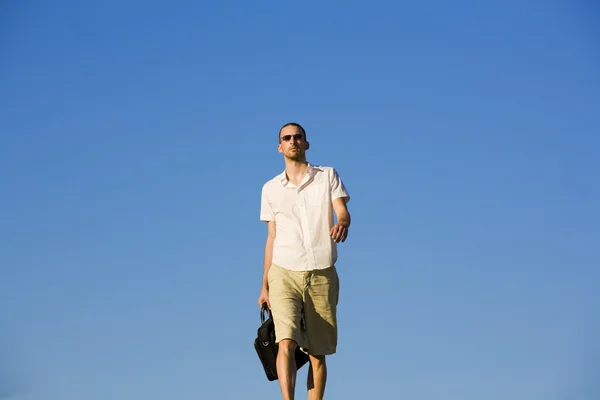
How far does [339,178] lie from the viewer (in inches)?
459

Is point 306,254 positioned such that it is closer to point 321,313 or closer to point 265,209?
point 321,313

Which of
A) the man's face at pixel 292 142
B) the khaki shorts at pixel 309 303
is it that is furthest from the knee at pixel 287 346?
the man's face at pixel 292 142

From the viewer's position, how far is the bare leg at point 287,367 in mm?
10898

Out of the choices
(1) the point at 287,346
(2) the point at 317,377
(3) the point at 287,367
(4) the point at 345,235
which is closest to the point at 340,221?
(4) the point at 345,235

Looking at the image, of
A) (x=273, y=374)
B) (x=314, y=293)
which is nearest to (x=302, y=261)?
(x=314, y=293)

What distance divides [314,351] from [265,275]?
1016 millimetres

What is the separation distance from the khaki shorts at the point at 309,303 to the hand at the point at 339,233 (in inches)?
31.9

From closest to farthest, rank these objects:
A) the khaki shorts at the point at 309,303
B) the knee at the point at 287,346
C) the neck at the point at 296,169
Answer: the knee at the point at 287,346 → the khaki shorts at the point at 309,303 → the neck at the point at 296,169

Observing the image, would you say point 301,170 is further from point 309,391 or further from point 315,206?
point 309,391

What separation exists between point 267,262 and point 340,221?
1.20m

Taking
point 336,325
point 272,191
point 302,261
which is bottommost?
point 336,325

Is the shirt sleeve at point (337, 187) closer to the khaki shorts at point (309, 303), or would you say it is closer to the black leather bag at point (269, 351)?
the khaki shorts at point (309, 303)

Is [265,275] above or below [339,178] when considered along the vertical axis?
below

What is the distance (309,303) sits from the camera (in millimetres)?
11508
